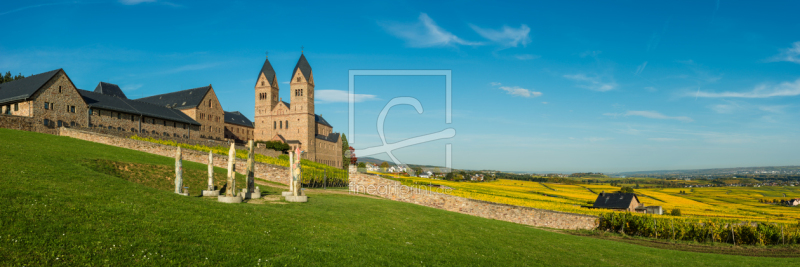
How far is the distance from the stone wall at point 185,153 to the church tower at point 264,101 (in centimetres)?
5291

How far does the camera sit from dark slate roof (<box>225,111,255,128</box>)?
86281 mm

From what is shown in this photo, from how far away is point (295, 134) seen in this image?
8906 centimetres

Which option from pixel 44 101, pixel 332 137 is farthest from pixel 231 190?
pixel 332 137

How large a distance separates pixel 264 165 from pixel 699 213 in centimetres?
4570

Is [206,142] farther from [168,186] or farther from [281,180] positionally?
[168,186]

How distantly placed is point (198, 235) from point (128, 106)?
55063mm

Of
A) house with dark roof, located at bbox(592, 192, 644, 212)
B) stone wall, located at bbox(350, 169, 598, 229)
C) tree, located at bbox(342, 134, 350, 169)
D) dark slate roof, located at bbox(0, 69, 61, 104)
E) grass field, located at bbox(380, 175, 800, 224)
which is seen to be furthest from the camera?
tree, located at bbox(342, 134, 350, 169)

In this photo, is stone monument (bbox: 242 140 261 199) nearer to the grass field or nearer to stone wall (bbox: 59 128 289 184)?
stone wall (bbox: 59 128 289 184)

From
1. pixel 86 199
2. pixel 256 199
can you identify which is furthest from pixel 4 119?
pixel 86 199

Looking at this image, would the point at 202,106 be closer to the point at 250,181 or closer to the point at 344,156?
the point at 344,156

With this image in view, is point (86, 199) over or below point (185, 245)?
over

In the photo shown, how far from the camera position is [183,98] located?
2985 inches

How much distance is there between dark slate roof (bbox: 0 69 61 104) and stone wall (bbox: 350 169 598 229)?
36.6 metres

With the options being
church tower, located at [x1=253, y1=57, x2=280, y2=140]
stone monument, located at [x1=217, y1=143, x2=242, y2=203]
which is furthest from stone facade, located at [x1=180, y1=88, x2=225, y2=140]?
stone monument, located at [x1=217, y1=143, x2=242, y2=203]
